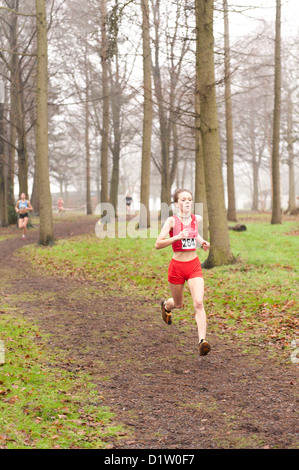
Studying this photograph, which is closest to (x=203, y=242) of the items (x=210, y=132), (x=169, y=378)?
(x=169, y=378)

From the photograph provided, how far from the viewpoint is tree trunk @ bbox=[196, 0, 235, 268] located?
1184cm

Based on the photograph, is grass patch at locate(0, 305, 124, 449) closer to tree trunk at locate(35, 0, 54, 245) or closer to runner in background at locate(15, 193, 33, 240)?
tree trunk at locate(35, 0, 54, 245)

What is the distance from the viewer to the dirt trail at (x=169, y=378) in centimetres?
430

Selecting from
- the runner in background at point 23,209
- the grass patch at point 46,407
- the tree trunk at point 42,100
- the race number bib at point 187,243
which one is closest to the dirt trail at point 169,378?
the grass patch at point 46,407

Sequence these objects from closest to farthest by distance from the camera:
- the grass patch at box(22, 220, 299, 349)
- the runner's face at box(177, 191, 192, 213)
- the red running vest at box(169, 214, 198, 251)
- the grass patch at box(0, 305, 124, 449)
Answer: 1. the grass patch at box(0, 305, 124, 449)
2. the runner's face at box(177, 191, 192, 213)
3. the red running vest at box(169, 214, 198, 251)
4. the grass patch at box(22, 220, 299, 349)

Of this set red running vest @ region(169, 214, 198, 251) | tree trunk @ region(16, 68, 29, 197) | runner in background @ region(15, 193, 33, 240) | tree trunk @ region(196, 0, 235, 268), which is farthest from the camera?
tree trunk @ region(16, 68, 29, 197)

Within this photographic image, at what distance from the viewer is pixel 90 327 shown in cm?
842

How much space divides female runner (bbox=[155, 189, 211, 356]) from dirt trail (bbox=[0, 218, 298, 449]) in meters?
0.68

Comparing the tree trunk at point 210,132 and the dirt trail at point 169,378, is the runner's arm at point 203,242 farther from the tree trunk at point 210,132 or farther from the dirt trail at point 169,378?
the tree trunk at point 210,132

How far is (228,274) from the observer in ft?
38.2

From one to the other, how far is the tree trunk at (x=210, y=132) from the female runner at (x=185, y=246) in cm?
569

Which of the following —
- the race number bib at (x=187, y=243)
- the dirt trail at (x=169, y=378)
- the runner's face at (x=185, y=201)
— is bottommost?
the dirt trail at (x=169, y=378)

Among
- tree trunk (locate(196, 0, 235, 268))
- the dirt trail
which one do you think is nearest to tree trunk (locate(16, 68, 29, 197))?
tree trunk (locate(196, 0, 235, 268))
